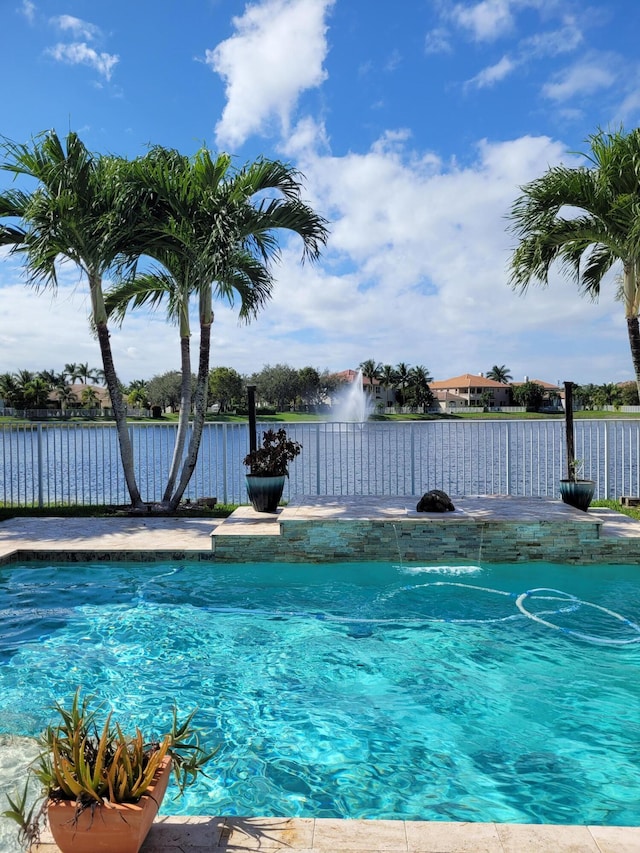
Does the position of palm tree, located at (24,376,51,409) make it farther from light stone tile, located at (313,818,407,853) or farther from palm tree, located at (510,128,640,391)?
light stone tile, located at (313,818,407,853)

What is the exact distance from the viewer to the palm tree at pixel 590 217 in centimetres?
769

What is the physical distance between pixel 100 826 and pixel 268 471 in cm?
638

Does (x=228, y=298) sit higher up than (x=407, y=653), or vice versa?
(x=228, y=298)

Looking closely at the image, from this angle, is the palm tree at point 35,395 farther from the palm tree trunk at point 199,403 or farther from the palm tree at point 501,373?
the palm tree at point 501,373

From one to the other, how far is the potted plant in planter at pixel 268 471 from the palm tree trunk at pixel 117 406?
6.19ft

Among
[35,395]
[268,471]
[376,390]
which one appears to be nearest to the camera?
[268,471]

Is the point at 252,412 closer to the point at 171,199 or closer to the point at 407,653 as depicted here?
the point at 171,199

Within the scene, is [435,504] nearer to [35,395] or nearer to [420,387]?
[35,395]

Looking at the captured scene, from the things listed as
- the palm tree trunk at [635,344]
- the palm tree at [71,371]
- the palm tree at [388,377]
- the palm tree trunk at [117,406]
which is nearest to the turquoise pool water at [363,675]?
the palm tree trunk at [117,406]

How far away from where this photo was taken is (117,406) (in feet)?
28.2

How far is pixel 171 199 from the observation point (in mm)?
7688

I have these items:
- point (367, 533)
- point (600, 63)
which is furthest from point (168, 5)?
point (367, 533)

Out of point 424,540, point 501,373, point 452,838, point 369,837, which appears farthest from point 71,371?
point 452,838

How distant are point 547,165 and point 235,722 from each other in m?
7.84
